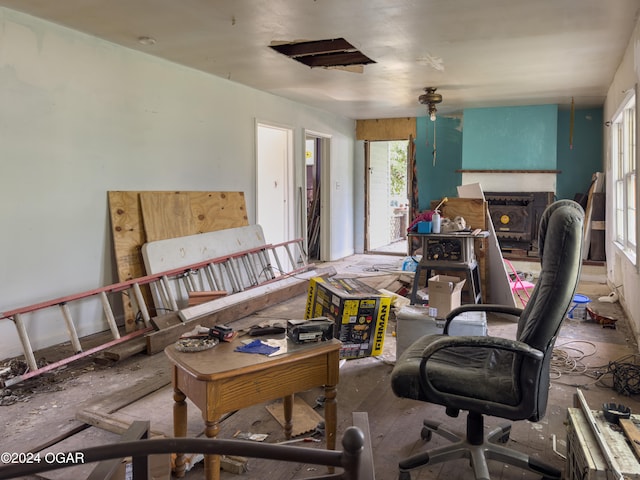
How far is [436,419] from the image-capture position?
8.77ft

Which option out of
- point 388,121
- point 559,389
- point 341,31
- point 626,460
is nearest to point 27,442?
point 626,460

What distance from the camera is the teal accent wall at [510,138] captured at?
736cm

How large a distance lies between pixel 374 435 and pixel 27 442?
5.76ft

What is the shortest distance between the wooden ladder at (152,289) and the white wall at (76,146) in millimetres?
212

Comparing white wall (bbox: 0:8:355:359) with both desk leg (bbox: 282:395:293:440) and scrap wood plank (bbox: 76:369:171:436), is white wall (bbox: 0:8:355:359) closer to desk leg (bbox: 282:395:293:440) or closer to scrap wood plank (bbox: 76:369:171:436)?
scrap wood plank (bbox: 76:369:171:436)

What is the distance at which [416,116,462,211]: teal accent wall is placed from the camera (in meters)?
8.45

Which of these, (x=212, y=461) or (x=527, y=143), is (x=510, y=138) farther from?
(x=212, y=461)

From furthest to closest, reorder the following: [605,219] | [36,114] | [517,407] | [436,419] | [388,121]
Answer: [388,121] → [605,219] → [36,114] → [436,419] → [517,407]

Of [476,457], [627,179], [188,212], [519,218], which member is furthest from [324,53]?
[519,218]

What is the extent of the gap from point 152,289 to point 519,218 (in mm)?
5530

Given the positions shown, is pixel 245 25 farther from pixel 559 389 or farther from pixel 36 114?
pixel 559 389

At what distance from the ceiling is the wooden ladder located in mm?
2010

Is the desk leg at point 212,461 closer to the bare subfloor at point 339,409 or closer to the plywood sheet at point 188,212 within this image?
the bare subfloor at point 339,409

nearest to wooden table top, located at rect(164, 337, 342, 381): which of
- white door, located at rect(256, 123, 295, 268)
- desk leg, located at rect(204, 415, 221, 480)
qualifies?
desk leg, located at rect(204, 415, 221, 480)
